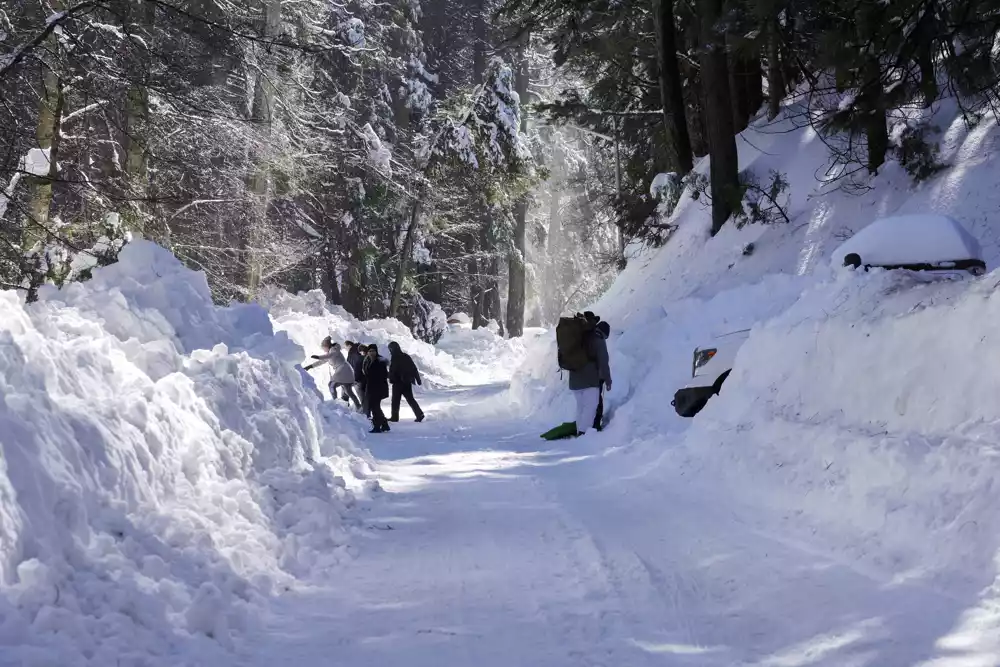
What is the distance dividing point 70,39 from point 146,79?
64 centimetres

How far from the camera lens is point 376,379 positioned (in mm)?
14961

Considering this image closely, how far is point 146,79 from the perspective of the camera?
721 centimetres

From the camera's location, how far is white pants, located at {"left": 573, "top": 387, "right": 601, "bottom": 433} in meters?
12.4

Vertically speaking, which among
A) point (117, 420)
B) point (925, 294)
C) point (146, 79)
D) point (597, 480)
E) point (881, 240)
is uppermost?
point (146, 79)

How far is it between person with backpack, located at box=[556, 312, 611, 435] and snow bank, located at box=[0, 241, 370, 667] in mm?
5238

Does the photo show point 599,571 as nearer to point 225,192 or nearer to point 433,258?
point 225,192

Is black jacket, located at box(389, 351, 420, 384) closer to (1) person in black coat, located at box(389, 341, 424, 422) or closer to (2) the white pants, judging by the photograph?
(1) person in black coat, located at box(389, 341, 424, 422)

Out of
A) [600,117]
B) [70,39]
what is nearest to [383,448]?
[70,39]

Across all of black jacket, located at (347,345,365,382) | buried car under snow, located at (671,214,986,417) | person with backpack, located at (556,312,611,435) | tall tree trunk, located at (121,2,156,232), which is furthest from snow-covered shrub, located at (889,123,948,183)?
tall tree trunk, located at (121,2,156,232)

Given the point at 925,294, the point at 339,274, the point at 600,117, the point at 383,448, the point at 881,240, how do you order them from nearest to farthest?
1. the point at 925,294
2. the point at 881,240
3. the point at 383,448
4. the point at 600,117
5. the point at 339,274

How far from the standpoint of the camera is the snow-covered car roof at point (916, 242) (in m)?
7.40

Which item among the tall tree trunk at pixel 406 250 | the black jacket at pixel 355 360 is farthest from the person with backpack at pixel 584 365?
the tall tree trunk at pixel 406 250

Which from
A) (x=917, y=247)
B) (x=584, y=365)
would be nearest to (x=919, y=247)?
(x=917, y=247)

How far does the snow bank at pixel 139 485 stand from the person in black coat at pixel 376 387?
261 inches
